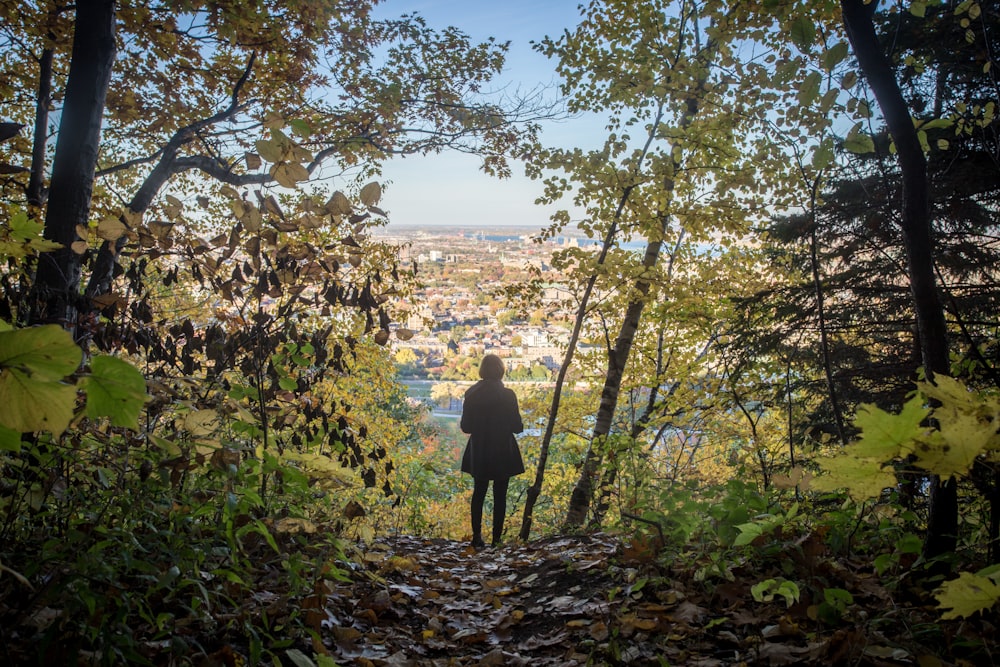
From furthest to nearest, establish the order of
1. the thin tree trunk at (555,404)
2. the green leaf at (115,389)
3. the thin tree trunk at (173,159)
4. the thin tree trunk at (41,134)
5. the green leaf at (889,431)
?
the thin tree trunk at (555,404) < the thin tree trunk at (173,159) < the thin tree trunk at (41,134) < the green leaf at (889,431) < the green leaf at (115,389)

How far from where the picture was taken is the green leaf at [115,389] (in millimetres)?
887

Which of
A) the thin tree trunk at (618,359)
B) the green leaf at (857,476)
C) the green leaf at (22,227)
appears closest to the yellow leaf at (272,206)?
the green leaf at (22,227)

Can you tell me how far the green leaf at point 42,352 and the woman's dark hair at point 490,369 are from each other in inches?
213

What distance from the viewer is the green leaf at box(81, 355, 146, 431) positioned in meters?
0.89

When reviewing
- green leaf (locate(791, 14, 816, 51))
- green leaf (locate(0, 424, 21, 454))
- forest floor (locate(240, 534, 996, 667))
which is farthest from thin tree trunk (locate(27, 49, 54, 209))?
green leaf (locate(791, 14, 816, 51))

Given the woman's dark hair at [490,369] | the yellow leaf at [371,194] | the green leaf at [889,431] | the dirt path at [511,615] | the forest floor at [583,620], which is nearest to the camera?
the green leaf at [889,431]

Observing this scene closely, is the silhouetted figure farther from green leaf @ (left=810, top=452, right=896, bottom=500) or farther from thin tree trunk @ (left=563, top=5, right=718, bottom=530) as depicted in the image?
green leaf @ (left=810, top=452, right=896, bottom=500)

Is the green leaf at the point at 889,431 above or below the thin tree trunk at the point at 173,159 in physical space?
below

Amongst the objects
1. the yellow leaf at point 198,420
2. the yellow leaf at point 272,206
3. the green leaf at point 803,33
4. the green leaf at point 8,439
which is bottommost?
the yellow leaf at point 198,420

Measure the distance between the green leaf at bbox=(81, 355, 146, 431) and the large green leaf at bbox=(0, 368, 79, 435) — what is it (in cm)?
6

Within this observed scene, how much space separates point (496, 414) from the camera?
615 cm

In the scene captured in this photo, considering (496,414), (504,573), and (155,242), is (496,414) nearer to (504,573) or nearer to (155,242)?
(504,573)

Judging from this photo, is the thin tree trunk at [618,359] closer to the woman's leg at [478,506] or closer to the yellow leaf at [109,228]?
the woman's leg at [478,506]

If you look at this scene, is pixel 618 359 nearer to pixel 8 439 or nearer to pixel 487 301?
pixel 487 301
